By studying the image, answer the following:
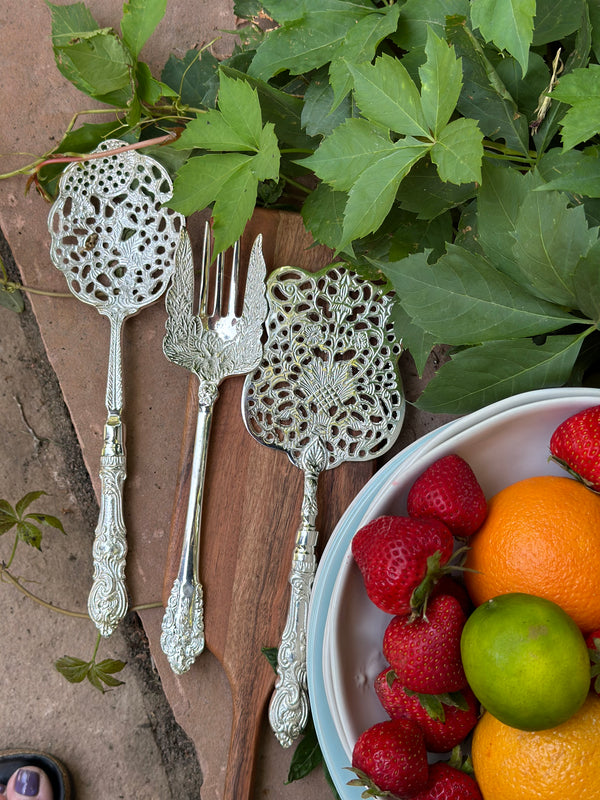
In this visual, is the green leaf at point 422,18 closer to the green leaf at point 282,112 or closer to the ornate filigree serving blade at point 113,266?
the green leaf at point 282,112

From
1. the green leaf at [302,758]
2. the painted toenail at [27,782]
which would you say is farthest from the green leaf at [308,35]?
the painted toenail at [27,782]

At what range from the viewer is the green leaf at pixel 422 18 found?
0.57 meters

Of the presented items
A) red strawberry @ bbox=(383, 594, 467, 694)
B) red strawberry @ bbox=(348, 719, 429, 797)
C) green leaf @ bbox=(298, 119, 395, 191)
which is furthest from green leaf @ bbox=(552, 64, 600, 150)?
red strawberry @ bbox=(348, 719, 429, 797)

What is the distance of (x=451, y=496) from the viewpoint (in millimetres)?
538

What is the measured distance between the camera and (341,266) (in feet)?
2.48

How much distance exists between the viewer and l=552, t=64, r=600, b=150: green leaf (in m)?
0.50

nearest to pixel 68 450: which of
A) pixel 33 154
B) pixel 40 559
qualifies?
pixel 40 559

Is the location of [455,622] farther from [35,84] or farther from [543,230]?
[35,84]

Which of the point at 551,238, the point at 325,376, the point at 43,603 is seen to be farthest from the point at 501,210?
the point at 43,603

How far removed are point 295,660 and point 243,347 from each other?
0.35m

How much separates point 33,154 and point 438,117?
0.52 meters

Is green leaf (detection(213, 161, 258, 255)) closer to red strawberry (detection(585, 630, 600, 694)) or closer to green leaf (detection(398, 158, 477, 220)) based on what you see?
green leaf (detection(398, 158, 477, 220))

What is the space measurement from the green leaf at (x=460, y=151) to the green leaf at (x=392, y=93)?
Answer: 16 millimetres

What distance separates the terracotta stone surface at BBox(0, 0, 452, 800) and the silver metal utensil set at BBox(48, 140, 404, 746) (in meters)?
0.04
